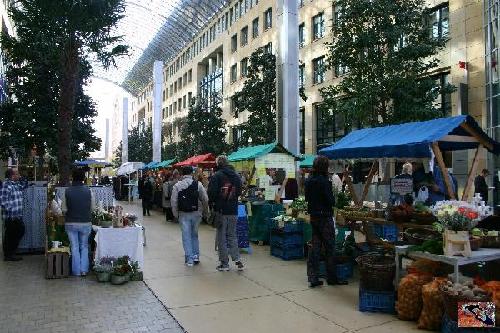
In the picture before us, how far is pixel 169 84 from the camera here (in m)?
74.0

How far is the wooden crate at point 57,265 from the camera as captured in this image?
25.3 ft

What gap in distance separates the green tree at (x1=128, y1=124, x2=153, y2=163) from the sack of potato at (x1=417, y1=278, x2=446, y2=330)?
182ft

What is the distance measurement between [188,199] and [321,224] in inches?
113

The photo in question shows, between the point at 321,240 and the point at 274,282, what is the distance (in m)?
1.11

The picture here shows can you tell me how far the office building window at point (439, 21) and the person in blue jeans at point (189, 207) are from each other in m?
16.9

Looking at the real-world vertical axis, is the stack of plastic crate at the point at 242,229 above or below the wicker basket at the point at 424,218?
below

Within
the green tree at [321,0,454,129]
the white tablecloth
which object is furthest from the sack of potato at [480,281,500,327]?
the green tree at [321,0,454,129]

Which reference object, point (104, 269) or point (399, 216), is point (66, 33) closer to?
point (104, 269)

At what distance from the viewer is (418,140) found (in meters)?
7.18

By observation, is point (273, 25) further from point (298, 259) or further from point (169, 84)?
point (169, 84)

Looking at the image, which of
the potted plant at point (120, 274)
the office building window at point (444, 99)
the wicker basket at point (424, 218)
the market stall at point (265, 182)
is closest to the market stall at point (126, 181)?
the market stall at point (265, 182)

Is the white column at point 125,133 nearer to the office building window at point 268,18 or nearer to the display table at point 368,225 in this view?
the office building window at point 268,18

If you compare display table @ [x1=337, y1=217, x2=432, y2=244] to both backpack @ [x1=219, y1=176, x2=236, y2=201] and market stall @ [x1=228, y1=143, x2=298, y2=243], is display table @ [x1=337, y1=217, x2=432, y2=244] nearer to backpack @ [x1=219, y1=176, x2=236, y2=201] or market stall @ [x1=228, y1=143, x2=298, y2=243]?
backpack @ [x1=219, y1=176, x2=236, y2=201]

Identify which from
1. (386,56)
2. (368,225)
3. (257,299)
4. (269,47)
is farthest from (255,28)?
(257,299)
